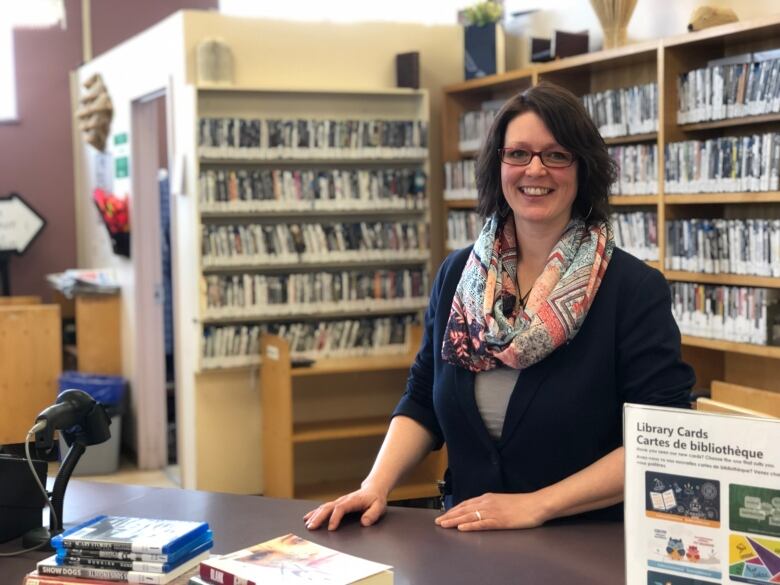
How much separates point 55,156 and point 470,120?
365 cm

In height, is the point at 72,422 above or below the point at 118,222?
below

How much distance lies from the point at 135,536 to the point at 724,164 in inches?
111

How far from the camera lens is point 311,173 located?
17.1 ft

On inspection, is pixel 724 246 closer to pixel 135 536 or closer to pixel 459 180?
pixel 459 180

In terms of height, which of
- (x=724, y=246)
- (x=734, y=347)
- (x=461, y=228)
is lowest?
(x=734, y=347)

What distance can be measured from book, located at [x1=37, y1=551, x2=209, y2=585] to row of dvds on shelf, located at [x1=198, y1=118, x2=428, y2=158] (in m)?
3.42

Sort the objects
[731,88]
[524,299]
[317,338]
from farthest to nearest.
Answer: [317,338]
[731,88]
[524,299]

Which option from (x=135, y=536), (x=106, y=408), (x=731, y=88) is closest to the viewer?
(x=135, y=536)

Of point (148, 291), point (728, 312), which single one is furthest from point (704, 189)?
point (148, 291)

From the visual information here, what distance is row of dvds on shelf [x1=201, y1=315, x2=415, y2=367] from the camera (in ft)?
16.9

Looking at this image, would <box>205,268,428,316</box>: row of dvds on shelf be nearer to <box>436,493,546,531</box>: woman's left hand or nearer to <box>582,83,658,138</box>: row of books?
<box>582,83,658,138</box>: row of books

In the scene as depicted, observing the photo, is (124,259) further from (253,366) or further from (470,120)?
(470,120)

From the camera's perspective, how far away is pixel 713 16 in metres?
3.97

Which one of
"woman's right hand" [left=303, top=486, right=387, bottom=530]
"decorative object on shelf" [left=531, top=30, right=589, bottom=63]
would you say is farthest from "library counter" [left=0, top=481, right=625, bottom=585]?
"decorative object on shelf" [left=531, top=30, right=589, bottom=63]
